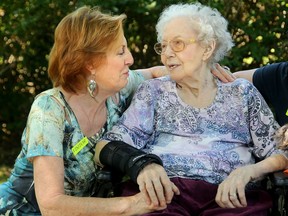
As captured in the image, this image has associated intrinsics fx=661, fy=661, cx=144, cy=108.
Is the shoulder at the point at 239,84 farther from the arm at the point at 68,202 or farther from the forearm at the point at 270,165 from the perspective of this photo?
the arm at the point at 68,202

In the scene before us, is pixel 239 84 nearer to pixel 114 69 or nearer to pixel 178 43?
pixel 178 43

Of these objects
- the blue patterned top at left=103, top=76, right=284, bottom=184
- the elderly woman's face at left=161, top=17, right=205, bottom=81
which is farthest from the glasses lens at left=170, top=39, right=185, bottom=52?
the blue patterned top at left=103, top=76, right=284, bottom=184

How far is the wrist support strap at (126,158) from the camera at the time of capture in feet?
10.7

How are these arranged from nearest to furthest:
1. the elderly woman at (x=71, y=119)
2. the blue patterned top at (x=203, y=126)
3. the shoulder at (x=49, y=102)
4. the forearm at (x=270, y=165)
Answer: the elderly woman at (x=71, y=119) < the shoulder at (x=49, y=102) < the forearm at (x=270, y=165) < the blue patterned top at (x=203, y=126)

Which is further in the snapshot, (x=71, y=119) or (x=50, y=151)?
(x=71, y=119)

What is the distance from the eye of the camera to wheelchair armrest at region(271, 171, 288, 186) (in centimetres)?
330

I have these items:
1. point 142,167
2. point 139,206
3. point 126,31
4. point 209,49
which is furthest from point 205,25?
point 126,31

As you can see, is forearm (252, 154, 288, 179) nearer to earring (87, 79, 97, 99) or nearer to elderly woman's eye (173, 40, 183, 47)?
elderly woman's eye (173, 40, 183, 47)

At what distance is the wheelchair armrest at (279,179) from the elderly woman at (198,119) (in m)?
0.08

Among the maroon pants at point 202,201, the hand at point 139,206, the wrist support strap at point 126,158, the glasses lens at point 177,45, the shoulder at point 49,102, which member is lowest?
the maroon pants at point 202,201

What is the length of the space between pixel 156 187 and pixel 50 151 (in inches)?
21.9

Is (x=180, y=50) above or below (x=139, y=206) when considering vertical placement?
above

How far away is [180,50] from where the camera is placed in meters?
3.64

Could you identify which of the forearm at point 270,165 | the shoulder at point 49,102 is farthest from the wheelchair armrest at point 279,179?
the shoulder at point 49,102
